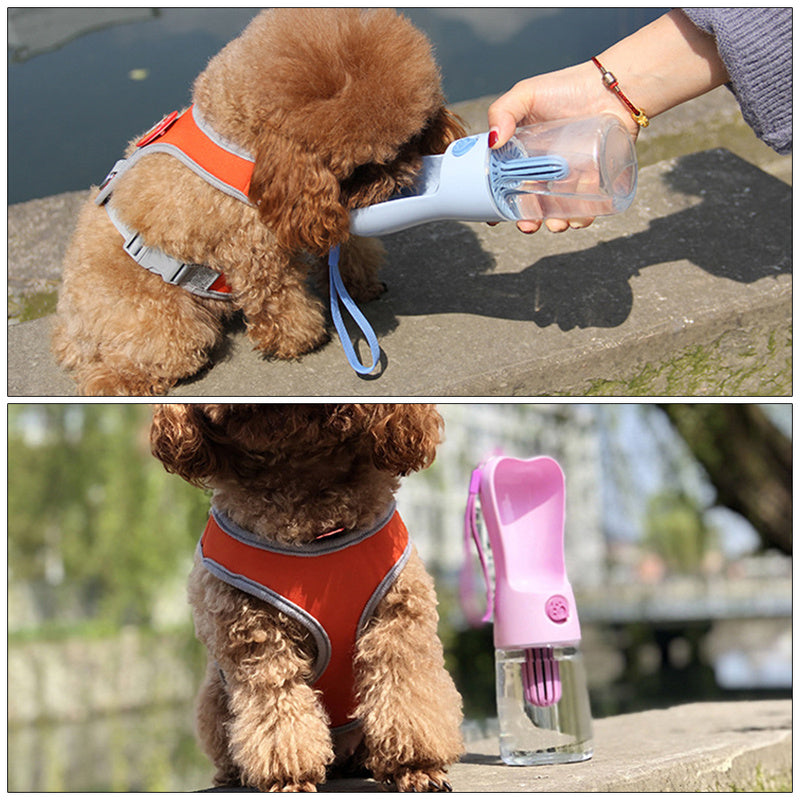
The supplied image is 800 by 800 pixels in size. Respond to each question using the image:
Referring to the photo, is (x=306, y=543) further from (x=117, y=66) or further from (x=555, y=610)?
(x=117, y=66)

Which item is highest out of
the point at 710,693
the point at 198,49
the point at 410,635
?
the point at 198,49

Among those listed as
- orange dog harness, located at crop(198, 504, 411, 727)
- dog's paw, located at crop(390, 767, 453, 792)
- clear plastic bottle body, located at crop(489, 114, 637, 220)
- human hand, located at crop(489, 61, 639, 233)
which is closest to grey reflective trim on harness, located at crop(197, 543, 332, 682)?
orange dog harness, located at crop(198, 504, 411, 727)

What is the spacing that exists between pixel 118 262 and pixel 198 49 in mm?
1841

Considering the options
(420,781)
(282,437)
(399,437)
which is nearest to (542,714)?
(420,781)

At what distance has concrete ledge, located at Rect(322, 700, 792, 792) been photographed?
2000 millimetres

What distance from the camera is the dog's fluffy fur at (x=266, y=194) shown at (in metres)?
2.36

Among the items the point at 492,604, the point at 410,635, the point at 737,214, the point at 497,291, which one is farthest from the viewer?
the point at 737,214

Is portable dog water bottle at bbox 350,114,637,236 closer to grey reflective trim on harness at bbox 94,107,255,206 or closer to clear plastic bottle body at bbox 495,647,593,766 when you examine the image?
grey reflective trim on harness at bbox 94,107,255,206

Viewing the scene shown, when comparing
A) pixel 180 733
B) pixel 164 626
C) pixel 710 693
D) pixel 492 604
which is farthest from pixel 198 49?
pixel 710 693

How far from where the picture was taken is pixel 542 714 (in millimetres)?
2350

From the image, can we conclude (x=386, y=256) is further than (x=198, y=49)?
No

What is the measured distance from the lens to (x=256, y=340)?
9.56 feet

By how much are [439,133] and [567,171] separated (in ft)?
1.44

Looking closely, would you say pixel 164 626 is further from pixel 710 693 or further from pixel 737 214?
pixel 710 693
